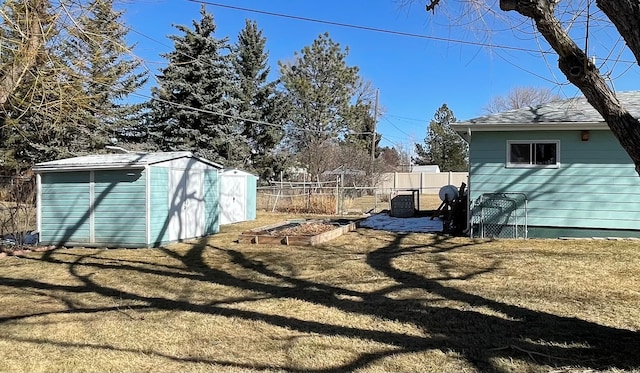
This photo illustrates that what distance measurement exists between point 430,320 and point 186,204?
27.4 feet

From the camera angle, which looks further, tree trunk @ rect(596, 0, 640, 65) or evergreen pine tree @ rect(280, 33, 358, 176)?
evergreen pine tree @ rect(280, 33, 358, 176)

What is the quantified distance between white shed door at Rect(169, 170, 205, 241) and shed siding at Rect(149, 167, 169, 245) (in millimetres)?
147

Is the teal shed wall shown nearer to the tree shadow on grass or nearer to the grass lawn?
the grass lawn

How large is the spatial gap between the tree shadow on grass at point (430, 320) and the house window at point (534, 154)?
13.4 ft

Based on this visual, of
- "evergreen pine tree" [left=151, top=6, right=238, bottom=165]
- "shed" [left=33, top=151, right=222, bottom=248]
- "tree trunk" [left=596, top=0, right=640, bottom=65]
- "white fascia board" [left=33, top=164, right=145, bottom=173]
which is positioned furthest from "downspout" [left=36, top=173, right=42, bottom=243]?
"evergreen pine tree" [left=151, top=6, right=238, bottom=165]

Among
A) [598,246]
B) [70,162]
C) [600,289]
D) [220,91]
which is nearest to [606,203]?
[598,246]

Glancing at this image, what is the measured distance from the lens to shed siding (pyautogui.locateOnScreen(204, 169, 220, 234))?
12.8 m

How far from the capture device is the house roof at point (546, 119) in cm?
996

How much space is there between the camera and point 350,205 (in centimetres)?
2283

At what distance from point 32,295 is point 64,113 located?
92.4 inches

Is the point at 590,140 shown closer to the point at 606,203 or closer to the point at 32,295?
the point at 606,203

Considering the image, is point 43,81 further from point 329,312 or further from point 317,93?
point 317,93

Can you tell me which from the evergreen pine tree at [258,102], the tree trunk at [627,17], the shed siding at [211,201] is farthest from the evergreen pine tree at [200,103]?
the tree trunk at [627,17]

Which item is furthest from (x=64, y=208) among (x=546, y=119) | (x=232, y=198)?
(x=546, y=119)
